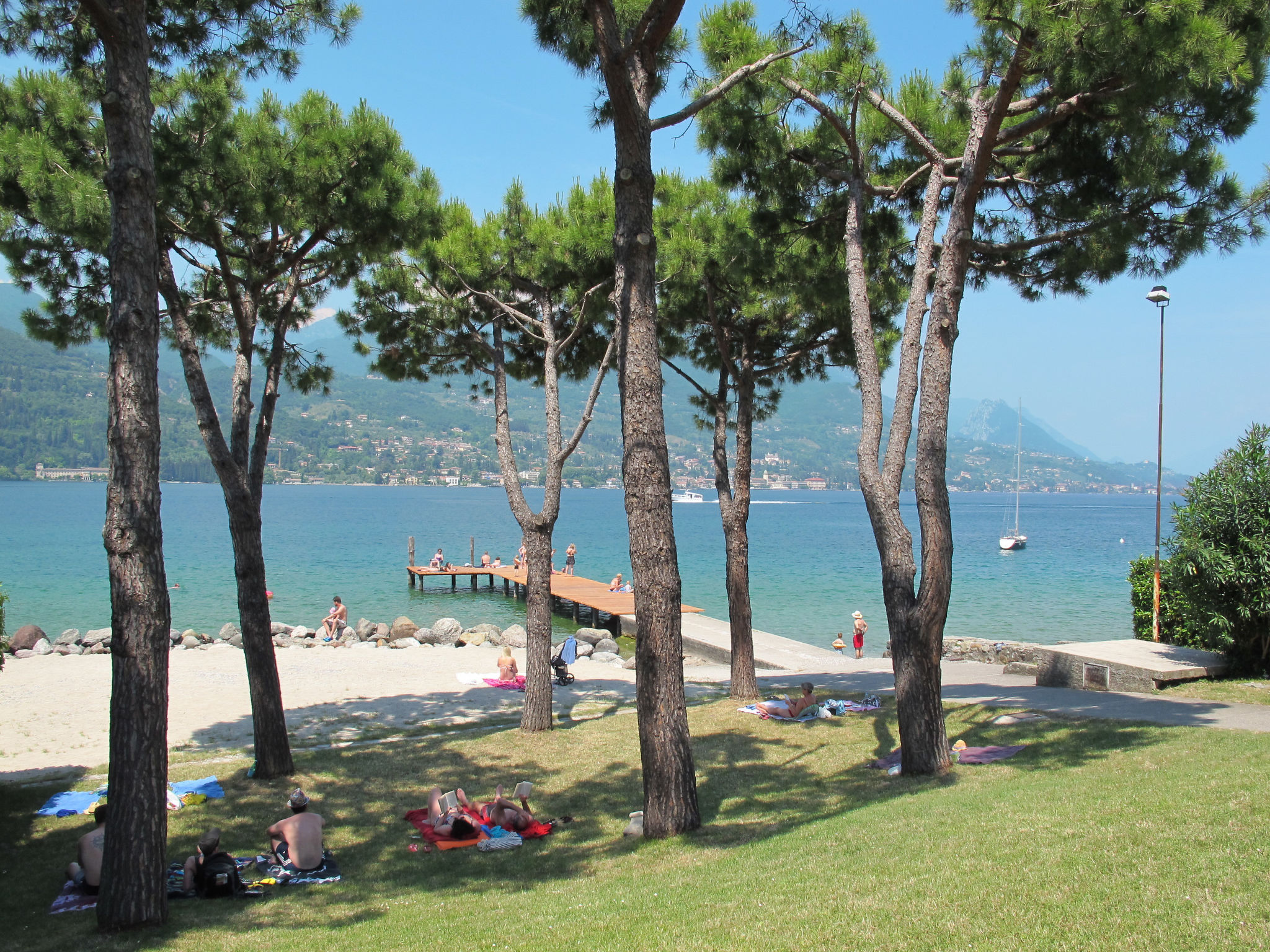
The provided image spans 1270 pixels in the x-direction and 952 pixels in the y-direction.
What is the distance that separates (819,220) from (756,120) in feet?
4.14

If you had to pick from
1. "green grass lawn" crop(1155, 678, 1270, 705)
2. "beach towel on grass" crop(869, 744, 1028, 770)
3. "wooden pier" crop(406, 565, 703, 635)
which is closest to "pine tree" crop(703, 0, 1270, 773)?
"beach towel on grass" crop(869, 744, 1028, 770)

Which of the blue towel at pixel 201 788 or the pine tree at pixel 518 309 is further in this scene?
the pine tree at pixel 518 309

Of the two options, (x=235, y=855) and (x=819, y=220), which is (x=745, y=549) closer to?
(x=819, y=220)

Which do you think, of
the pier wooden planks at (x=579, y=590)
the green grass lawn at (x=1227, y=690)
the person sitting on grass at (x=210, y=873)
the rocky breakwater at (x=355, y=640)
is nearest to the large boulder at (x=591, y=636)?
the rocky breakwater at (x=355, y=640)

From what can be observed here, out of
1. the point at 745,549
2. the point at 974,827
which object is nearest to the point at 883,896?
the point at 974,827

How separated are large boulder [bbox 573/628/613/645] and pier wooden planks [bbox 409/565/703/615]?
83 centimetres

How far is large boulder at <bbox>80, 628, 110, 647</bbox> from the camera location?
60.5ft

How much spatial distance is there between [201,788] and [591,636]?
12635 mm

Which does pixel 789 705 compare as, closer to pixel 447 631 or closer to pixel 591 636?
pixel 591 636

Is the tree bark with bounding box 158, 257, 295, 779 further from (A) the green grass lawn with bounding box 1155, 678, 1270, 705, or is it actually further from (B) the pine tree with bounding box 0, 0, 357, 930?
(A) the green grass lawn with bounding box 1155, 678, 1270, 705

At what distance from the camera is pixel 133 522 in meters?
4.86

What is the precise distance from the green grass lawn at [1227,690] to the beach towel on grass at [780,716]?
3.88 metres

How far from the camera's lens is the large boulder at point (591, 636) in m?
19.6

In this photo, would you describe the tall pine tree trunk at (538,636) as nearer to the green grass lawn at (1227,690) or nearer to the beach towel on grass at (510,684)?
the beach towel on grass at (510,684)
